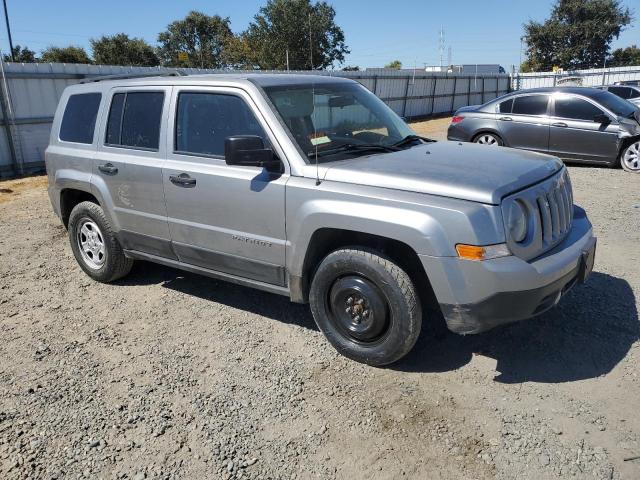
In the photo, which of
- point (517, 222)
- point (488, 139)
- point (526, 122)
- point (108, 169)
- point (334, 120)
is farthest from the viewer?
point (488, 139)

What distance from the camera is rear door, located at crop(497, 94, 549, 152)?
11094 mm

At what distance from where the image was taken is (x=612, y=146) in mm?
10445

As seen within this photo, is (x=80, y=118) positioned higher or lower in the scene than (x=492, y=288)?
higher

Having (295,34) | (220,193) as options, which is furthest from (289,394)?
(295,34)

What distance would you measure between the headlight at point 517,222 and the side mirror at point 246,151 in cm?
161

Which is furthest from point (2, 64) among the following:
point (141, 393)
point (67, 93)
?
point (141, 393)

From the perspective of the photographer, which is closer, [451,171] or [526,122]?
[451,171]

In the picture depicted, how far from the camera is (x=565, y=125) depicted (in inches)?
425

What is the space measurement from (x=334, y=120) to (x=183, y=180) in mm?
1265

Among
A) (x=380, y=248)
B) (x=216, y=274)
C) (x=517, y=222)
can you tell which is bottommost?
(x=216, y=274)

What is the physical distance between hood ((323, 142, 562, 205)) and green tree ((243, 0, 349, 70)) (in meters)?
42.6

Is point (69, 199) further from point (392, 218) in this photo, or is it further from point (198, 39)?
point (198, 39)

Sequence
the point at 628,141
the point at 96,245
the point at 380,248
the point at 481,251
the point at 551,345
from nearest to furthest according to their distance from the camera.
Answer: the point at 481,251 → the point at 380,248 → the point at 551,345 → the point at 96,245 → the point at 628,141

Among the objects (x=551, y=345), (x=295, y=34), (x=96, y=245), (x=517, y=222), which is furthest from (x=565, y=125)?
(x=295, y=34)
